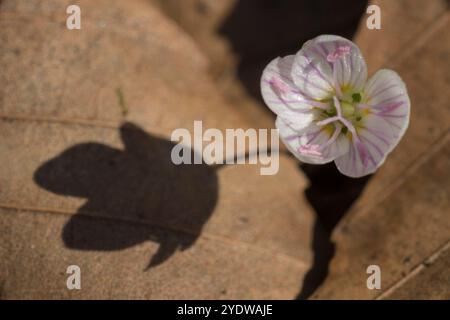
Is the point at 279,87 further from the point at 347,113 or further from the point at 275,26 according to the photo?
the point at 275,26

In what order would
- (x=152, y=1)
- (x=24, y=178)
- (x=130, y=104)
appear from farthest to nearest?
(x=152, y=1) → (x=130, y=104) → (x=24, y=178)

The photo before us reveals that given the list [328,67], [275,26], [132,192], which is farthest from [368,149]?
[275,26]

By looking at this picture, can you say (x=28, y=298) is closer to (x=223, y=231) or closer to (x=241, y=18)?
(x=223, y=231)

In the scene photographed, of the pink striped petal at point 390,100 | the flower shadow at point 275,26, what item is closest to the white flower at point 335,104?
the pink striped petal at point 390,100

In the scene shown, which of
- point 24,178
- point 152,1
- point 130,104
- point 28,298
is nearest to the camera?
point 28,298

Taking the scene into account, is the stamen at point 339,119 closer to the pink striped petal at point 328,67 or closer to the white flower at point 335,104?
the white flower at point 335,104
